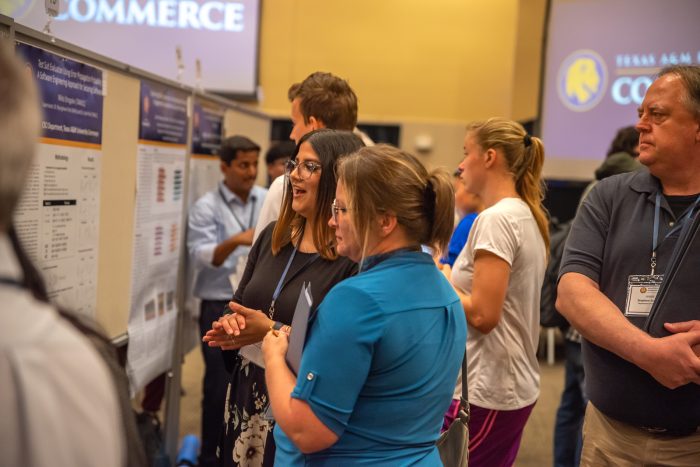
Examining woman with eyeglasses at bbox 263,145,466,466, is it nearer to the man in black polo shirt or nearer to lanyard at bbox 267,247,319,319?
lanyard at bbox 267,247,319,319

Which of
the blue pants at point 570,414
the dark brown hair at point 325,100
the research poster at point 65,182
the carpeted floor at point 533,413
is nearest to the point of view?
the research poster at point 65,182

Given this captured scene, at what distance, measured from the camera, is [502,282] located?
7.34ft

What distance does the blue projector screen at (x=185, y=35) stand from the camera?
7957 mm

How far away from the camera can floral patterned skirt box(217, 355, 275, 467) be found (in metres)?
2.02

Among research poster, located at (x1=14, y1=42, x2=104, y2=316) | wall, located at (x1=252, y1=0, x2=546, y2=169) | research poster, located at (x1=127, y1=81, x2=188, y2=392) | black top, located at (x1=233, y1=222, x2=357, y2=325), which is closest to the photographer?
black top, located at (x1=233, y1=222, x2=357, y2=325)

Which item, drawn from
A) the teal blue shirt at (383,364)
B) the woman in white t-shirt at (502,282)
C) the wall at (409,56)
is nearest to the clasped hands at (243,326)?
the teal blue shirt at (383,364)

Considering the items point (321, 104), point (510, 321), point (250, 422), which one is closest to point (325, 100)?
point (321, 104)

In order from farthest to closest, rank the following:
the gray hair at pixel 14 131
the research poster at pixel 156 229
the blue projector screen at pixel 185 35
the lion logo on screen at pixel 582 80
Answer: the blue projector screen at pixel 185 35 → the lion logo on screen at pixel 582 80 → the research poster at pixel 156 229 → the gray hair at pixel 14 131

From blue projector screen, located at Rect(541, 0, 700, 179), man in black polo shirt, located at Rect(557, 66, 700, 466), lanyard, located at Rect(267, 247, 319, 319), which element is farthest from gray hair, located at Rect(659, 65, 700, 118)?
blue projector screen, located at Rect(541, 0, 700, 179)

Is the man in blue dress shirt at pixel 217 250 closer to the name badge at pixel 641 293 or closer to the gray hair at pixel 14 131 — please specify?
the name badge at pixel 641 293

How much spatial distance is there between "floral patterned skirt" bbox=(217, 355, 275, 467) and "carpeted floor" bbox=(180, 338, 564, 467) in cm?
240

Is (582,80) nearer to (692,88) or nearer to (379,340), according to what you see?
(692,88)

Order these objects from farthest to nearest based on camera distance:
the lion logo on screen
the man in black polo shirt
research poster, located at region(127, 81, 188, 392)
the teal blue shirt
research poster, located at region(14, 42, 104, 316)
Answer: the lion logo on screen
research poster, located at region(127, 81, 188, 392)
research poster, located at region(14, 42, 104, 316)
the man in black polo shirt
the teal blue shirt

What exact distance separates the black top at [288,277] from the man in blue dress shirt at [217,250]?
1.51 m
